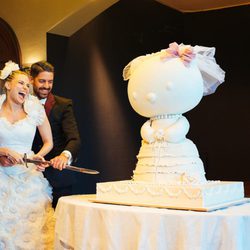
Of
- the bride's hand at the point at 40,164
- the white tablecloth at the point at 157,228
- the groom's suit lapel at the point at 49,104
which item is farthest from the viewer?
the groom's suit lapel at the point at 49,104

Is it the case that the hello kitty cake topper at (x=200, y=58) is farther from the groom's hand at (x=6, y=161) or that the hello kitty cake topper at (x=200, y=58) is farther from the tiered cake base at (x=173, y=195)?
the groom's hand at (x=6, y=161)

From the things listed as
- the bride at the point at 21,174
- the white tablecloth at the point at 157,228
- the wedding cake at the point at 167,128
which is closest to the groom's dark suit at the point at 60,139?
the bride at the point at 21,174

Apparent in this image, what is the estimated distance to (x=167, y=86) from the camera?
5.89ft

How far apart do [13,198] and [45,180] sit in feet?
0.66

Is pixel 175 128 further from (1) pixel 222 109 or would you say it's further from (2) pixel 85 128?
(1) pixel 222 109

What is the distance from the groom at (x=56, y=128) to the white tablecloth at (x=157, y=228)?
2.53 feet

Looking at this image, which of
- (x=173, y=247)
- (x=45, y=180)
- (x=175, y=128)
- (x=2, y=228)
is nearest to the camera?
(x=173, y=247)

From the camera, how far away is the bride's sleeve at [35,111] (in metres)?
2.31

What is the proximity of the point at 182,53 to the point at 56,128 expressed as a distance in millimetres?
967

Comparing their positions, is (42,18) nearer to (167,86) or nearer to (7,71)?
(7,71)

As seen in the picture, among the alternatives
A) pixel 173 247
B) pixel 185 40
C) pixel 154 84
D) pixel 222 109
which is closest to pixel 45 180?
pixel 154 84

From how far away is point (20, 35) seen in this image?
4.46 m

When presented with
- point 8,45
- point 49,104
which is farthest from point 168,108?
point 8,45

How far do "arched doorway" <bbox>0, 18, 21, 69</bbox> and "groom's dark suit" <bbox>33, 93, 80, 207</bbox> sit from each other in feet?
6.86
